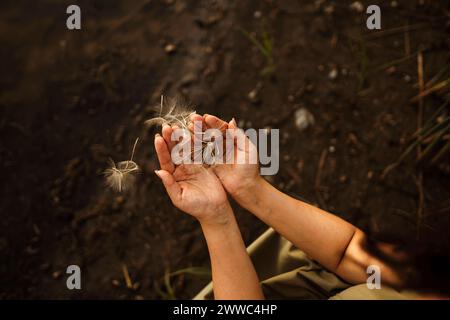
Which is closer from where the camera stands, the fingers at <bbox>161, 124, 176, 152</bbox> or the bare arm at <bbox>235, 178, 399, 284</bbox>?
the fingers at <bbox>161, 124, 176, 152</bbox>

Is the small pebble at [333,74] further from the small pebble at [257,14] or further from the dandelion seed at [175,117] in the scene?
the dandelion seed at [175,117]

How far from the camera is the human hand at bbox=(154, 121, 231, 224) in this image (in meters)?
1.27

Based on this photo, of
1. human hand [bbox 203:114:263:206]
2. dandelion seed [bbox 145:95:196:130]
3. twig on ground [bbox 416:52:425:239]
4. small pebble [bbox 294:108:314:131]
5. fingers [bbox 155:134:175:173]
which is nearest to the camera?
fingers [bbox 155:134:175:173]

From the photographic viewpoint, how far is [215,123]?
133cm

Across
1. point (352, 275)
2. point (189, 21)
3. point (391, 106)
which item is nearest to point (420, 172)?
point (391, 106)

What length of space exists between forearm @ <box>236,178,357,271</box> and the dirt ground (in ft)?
2.16

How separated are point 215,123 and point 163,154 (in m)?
0.20

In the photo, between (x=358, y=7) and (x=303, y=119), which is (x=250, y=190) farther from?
(x=358, y=7)

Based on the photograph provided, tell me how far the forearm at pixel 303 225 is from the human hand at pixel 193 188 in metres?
0.13

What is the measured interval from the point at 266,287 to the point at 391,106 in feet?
4.15

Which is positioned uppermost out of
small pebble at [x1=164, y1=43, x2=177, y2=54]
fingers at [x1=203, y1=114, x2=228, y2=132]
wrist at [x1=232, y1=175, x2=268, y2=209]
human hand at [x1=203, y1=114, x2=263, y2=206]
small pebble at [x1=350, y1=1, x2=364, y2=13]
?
small pebble at [x1=350, y1=1, x2=364, y2=13]

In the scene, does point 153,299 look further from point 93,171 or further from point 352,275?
point 352,275

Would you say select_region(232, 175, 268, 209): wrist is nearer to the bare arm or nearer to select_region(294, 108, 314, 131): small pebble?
the bare arm

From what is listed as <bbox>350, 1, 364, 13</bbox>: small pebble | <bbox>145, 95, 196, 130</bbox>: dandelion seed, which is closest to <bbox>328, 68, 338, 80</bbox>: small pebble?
<bbox>350, 1, 364, 13</bbox>: small pebble
